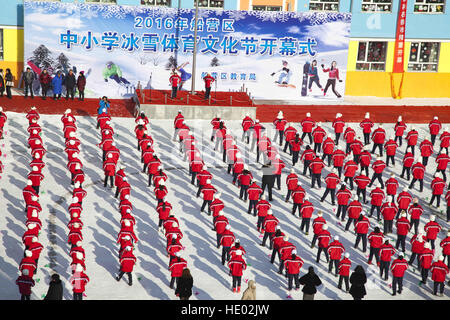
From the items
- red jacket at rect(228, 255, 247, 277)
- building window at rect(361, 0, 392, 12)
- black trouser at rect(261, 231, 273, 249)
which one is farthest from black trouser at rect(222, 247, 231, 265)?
building window at rect(361, 0, 392, 12)

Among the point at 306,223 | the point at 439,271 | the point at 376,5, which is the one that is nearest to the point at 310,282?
the point at 439,271

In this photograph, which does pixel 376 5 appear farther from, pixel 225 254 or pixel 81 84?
pixel 225 254

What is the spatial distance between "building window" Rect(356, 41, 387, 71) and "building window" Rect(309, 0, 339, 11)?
2436mm

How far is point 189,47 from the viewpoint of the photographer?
118 feet

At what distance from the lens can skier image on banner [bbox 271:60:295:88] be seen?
36812mm

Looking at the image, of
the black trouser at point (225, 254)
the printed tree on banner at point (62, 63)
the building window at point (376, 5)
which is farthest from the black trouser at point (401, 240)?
A: the printed tree on banner at point (62, 63)

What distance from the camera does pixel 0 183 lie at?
82.9ft

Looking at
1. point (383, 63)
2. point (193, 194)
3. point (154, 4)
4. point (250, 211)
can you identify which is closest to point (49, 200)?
point (193, 194)

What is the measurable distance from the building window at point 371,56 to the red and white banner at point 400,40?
0.62 metres

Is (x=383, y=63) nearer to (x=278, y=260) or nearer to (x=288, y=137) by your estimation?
(x=288, y=137)

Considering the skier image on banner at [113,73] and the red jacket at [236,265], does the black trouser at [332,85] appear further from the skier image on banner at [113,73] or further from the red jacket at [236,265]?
the red jacket at [236,265]

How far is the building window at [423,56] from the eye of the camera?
3903 centimetres

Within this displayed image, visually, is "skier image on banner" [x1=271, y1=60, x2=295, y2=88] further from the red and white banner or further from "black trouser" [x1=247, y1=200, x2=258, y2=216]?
"black trouser" [x1=247, y1=200, x2=258, y2=216]

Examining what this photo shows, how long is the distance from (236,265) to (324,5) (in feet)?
70.8
